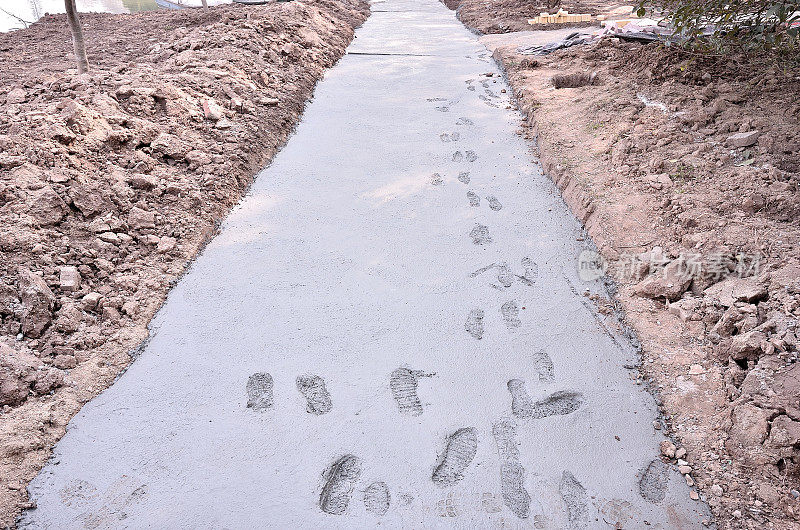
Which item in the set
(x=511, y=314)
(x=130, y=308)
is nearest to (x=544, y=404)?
(x=511, y=314)

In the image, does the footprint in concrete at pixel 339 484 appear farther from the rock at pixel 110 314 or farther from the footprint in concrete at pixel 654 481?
the rock at pixel 110 314

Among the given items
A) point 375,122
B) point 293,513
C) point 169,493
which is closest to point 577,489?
point 293,513

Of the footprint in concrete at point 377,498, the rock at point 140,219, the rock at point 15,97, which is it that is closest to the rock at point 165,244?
the rock at point 140,219

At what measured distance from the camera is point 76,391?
2283 millimetres

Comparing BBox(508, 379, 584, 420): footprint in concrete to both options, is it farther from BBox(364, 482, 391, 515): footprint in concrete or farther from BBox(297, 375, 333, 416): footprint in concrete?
BBox(297, 375, 333, 416): footprint in concrete

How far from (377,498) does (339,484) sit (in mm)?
164

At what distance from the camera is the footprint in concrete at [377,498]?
1.84 meters

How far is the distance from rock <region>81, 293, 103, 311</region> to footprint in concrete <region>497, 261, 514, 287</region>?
7.43 feet

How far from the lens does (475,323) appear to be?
2678mm

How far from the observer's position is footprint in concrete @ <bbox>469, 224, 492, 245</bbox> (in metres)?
3.32

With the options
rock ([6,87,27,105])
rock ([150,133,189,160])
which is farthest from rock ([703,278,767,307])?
rock ([6,87,27,105])

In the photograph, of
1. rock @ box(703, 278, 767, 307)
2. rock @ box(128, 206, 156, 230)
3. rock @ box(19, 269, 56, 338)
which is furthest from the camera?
rock @ box(128, 206, 156, 230)

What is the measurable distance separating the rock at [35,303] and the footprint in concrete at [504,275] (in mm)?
2454

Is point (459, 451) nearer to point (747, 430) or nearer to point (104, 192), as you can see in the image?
point (747, 430)
